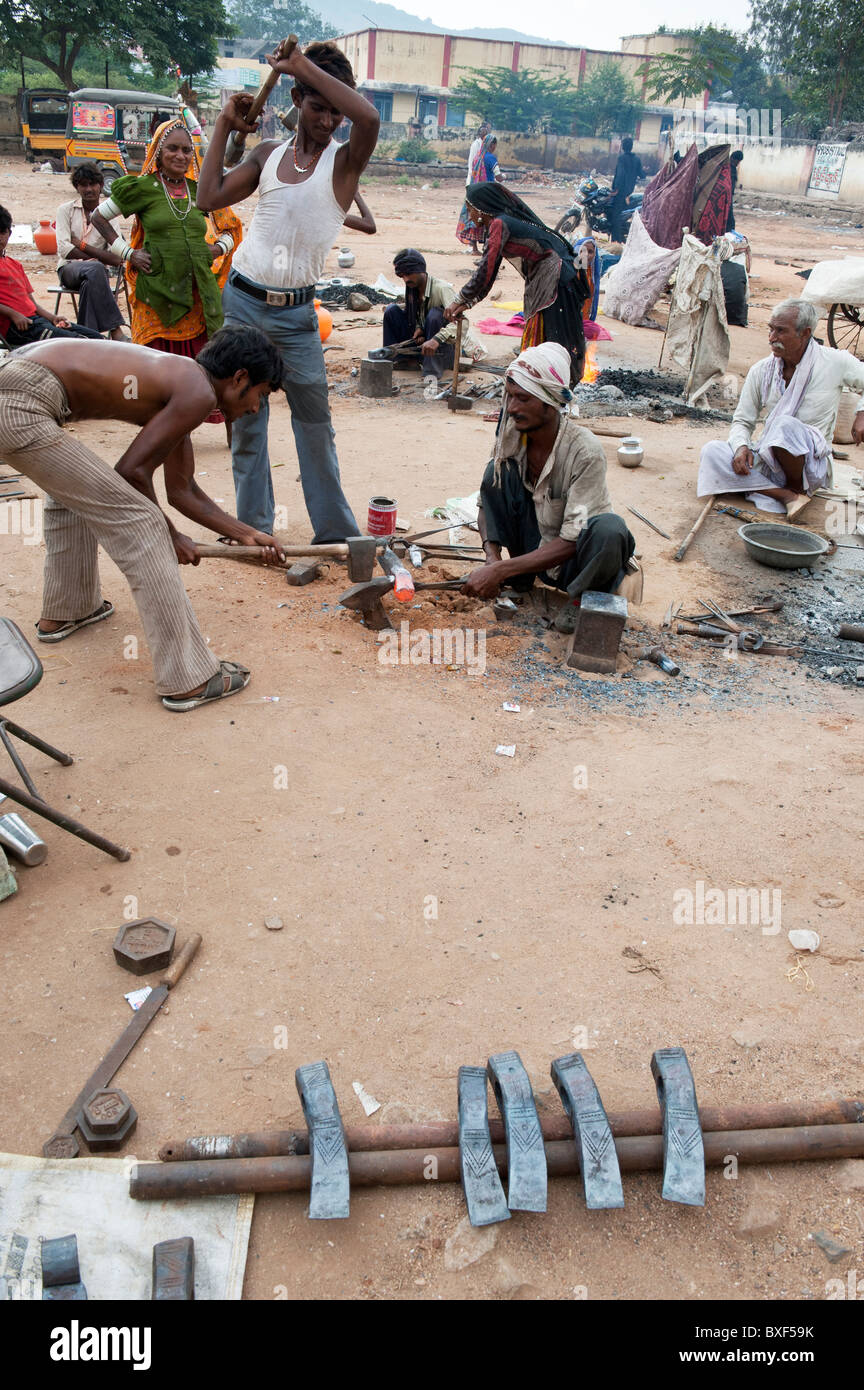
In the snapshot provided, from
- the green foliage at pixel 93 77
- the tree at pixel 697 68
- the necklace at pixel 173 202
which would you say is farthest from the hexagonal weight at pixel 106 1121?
the tree at pixel 697 68

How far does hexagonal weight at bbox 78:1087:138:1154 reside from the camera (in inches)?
81.9

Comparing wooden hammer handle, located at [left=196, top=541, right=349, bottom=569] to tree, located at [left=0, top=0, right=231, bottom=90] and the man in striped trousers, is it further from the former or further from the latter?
tree, located at [left=0, top=0, right=231, bottom=90]

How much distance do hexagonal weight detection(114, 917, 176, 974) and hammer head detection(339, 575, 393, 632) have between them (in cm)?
204

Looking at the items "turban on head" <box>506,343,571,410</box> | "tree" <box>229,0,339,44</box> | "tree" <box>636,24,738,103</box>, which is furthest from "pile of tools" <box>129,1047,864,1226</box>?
"tree" <box>229,0,339,44</box>

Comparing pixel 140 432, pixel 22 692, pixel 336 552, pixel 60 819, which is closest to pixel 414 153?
pixel 336 552

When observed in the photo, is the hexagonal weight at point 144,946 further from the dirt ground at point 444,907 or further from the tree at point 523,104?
the tree at point 523,104

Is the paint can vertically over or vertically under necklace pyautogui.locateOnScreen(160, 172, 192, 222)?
under

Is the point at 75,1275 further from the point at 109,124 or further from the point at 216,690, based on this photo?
the point at 109,124

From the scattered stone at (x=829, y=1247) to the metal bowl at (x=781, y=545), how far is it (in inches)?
161

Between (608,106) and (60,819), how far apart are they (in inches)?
1969

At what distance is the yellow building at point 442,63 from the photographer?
1743 inches
